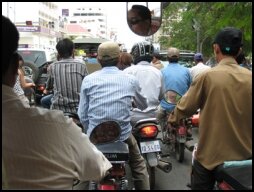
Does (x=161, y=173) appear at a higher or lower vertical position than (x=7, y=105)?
lower

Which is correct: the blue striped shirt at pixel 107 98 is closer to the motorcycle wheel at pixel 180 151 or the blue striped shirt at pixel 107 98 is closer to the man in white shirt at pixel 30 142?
the man in white shirt at pixel 30 142

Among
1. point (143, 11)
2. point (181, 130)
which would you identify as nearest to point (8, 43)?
point (143, 11)

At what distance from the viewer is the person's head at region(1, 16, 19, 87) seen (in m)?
2.03

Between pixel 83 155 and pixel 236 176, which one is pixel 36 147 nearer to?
pixel 83 155

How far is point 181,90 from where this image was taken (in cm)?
732

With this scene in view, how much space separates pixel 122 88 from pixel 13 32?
7.55 feet

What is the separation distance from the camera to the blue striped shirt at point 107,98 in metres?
4.24

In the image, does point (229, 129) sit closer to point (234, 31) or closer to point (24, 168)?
point (234, 31)

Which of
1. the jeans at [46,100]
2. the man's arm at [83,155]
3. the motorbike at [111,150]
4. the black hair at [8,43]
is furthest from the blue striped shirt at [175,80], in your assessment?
the black hair at [8,43]

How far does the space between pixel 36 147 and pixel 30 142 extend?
0.04 metres

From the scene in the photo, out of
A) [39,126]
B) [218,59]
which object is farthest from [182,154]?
[39,126]

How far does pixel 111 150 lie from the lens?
13.8 ft

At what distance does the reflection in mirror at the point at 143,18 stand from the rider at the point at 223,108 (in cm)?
53

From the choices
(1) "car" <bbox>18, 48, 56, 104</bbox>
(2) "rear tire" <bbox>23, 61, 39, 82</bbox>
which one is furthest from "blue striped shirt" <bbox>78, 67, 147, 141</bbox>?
(2) "rear tire" <bbox>23, 61, 39, 82</bbox>
